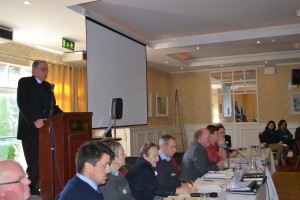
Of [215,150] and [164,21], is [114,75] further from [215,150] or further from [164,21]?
[215,150]

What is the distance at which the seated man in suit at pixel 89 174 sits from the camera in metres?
1.85

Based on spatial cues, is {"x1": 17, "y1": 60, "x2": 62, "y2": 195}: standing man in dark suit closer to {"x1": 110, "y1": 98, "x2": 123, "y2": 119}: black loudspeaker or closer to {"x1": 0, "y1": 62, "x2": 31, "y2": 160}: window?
{"x1": 110, "y1": 98, "x2": 123, "y2": 119}: black loudspeaker

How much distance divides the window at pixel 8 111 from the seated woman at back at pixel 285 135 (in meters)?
Result: 6.75

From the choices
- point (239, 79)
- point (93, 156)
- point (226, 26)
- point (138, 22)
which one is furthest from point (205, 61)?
point (93, 156)

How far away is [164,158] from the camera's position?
349 cm

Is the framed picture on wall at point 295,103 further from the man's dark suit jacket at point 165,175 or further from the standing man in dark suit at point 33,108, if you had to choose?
the standing man in dark suit at point 33,108

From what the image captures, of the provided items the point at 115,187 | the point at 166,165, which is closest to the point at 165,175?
the point at 166,165

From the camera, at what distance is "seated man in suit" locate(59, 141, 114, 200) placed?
1.85 meters

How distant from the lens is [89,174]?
76.9 inches

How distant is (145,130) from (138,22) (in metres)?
3.86

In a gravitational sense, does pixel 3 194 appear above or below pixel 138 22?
below

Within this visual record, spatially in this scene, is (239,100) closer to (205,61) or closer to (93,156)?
(205,61)

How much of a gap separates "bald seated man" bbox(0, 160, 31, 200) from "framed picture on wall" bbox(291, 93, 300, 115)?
9.62 meters

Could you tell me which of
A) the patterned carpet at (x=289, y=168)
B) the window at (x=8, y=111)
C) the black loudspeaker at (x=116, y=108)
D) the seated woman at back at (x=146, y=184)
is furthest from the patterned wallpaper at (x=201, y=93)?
the seated woman at back at (x=146, y=184)
